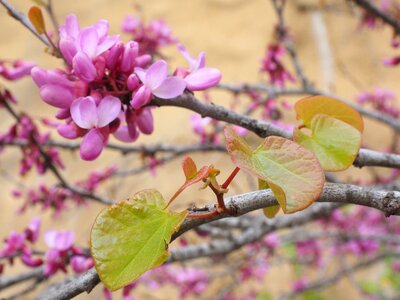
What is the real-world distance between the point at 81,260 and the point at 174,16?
12.8ft

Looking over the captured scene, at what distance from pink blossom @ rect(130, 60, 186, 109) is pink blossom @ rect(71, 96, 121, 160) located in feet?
0.08

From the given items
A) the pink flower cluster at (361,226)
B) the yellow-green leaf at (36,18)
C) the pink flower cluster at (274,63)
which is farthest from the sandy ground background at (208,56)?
the yellow-green leaf at (36,18)

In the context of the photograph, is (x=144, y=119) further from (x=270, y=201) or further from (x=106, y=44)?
(x=270, y=201)

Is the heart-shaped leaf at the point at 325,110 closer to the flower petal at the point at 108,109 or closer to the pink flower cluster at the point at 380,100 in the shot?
the flower petal at the point at 108,109

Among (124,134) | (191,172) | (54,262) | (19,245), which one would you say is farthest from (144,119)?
(19,245)

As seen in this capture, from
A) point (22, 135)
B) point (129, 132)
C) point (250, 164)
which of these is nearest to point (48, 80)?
point (129, 132)

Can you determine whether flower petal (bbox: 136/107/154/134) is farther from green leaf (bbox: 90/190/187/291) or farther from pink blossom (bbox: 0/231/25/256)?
pink blossom (bbox: 0/231/25/256)

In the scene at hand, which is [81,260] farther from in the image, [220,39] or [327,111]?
[220,39]

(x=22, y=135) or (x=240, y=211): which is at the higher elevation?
(x=240, y=211)

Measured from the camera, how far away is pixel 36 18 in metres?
0.54

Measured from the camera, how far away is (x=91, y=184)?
1457mm

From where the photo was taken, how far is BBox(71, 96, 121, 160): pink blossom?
0.50m

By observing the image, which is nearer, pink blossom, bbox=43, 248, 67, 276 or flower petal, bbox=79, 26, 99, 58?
flower petal, bbox=79, 26, 99, 58

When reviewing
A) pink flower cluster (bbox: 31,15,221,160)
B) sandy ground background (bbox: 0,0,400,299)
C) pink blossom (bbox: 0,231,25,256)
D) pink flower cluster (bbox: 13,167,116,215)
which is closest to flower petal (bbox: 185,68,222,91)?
pink flower cluster (bbox: 31,15,221,160)
